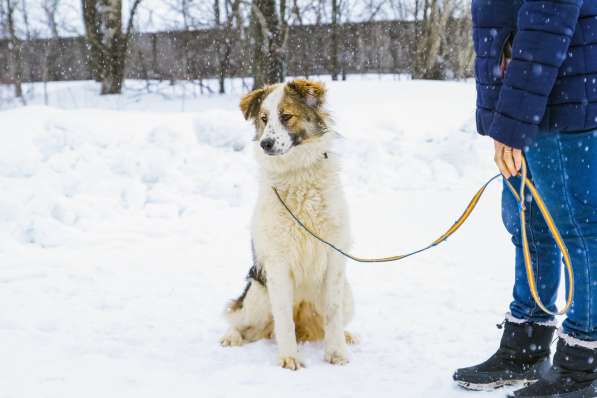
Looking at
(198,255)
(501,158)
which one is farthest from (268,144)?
(198,255)

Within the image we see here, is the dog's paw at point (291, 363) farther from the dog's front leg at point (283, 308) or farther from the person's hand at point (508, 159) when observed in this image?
the person's hand at point (508, 159)

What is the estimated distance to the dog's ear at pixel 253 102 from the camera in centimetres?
333

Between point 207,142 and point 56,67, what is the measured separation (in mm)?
17777

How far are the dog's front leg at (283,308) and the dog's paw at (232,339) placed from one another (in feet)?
1.03

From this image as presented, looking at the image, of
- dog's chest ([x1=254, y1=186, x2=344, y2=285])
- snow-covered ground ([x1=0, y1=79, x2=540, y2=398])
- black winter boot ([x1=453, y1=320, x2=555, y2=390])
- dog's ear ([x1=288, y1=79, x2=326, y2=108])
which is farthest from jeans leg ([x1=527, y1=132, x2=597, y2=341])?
dog's ear ([x1=288, y1=79, x2=326, y2=108])

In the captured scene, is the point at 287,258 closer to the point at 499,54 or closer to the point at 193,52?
the point at 499,54

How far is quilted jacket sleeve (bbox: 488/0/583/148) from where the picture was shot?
187cm

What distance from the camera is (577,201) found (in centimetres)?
205

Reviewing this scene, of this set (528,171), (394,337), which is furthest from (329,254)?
(528,171)

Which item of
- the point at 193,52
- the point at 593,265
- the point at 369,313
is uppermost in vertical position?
the point at 193,52

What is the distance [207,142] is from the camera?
7.87m

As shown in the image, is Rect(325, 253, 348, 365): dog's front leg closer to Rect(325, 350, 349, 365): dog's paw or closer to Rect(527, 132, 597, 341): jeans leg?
Rect(325, 350, 349, 365): dog's paw

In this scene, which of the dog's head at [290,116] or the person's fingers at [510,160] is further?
the dog's head at [290,116]

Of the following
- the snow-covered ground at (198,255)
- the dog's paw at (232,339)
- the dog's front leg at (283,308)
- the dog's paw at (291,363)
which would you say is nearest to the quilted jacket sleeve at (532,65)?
the snow-covered ground at (198,255)
